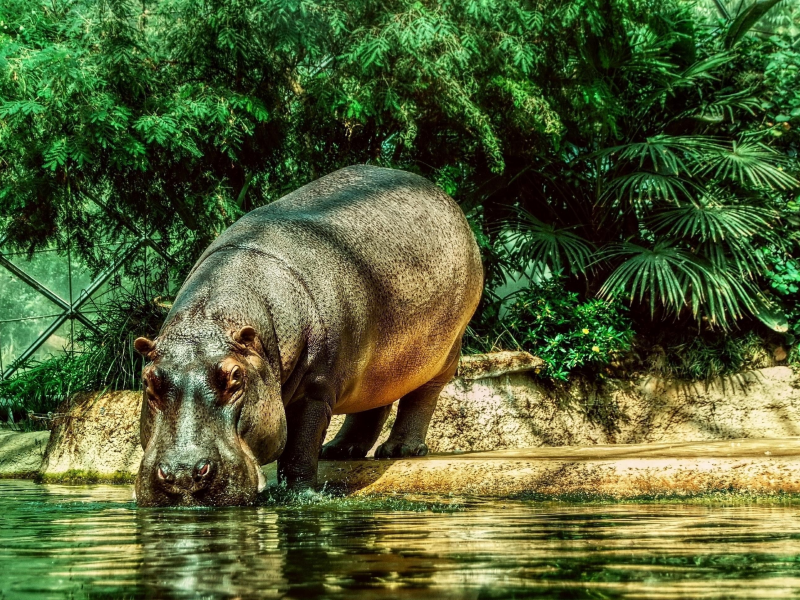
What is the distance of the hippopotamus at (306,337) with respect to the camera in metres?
3.37

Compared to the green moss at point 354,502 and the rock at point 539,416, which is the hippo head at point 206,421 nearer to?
the green moss at point 354,502

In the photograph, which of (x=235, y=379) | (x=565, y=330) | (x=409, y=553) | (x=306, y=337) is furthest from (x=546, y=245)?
(x=409, y=553)

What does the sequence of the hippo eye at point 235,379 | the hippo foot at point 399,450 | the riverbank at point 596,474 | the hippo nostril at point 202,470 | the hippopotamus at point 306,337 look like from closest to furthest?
the hippo nostril at point 202,470
the hippopotamus at point 306,337
the hippo eye at point 235,379
the riverbank at point 596,474
the hippo foot at point 399,450

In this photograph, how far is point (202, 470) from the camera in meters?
3.25

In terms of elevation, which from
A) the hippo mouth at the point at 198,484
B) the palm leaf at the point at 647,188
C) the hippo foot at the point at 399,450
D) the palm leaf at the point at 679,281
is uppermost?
Answer: the palm leaf at the point at 647,188

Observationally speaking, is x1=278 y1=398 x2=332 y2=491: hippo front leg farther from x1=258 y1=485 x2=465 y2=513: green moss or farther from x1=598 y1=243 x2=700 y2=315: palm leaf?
x1=598 y1=243 x2=700 y2=315: palm leaf

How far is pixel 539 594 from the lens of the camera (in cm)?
147

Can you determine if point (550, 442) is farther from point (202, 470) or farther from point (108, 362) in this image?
point (202, 470)

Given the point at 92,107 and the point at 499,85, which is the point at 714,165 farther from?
the point at 92,107

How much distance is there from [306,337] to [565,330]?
15.8 ft

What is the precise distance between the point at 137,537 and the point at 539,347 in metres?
6.33

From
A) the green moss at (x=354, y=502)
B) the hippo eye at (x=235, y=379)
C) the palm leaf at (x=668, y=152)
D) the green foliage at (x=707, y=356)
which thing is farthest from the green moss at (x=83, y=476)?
the palm leaf at (x=668, y=152)

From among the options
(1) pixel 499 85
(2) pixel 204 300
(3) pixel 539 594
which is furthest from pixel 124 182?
(3) pixel 539 594

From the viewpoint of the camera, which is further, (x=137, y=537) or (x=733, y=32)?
(x=733, y=32)
